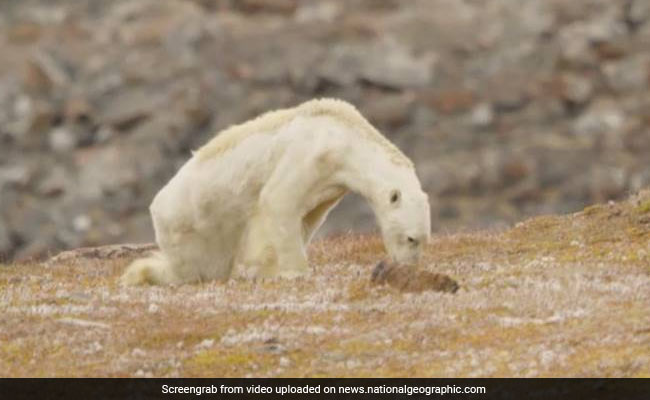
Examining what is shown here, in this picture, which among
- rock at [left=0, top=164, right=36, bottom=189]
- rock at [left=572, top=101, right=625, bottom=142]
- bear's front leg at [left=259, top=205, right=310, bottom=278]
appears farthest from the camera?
A: rock at [left=572, top=101, right=625, bottom=142]

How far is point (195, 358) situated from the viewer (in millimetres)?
24719

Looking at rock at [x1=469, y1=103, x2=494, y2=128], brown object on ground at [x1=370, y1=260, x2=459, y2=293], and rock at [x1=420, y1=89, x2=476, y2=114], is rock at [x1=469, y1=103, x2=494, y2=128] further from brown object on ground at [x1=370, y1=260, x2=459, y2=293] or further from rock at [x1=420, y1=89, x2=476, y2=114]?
brown object on ground at [x1=370, y1=260, x2=459, y2=293]

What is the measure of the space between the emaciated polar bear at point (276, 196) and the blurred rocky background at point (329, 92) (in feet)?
247

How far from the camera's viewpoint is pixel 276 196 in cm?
3206

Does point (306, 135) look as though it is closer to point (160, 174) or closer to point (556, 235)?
point (556, 235)

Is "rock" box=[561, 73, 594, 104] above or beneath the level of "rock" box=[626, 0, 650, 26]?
beneath

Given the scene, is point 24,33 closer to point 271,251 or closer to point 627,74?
point 627,74

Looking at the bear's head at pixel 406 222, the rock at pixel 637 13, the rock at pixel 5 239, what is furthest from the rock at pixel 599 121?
the bear's head at pixel 406 222

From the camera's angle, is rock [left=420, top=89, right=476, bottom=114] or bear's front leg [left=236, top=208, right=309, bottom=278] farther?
rock [left=420, top=89, right=476, bottom=114]

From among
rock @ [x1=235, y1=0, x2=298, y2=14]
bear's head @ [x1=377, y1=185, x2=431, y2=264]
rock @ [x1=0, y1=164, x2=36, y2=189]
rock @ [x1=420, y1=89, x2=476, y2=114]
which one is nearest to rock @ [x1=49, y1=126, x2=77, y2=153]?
rock @ [x1=0, y1=164, x2=36, y2=189]

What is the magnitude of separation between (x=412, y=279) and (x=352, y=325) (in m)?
2.71

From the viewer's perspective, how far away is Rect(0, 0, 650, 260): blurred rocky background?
4879 inches
